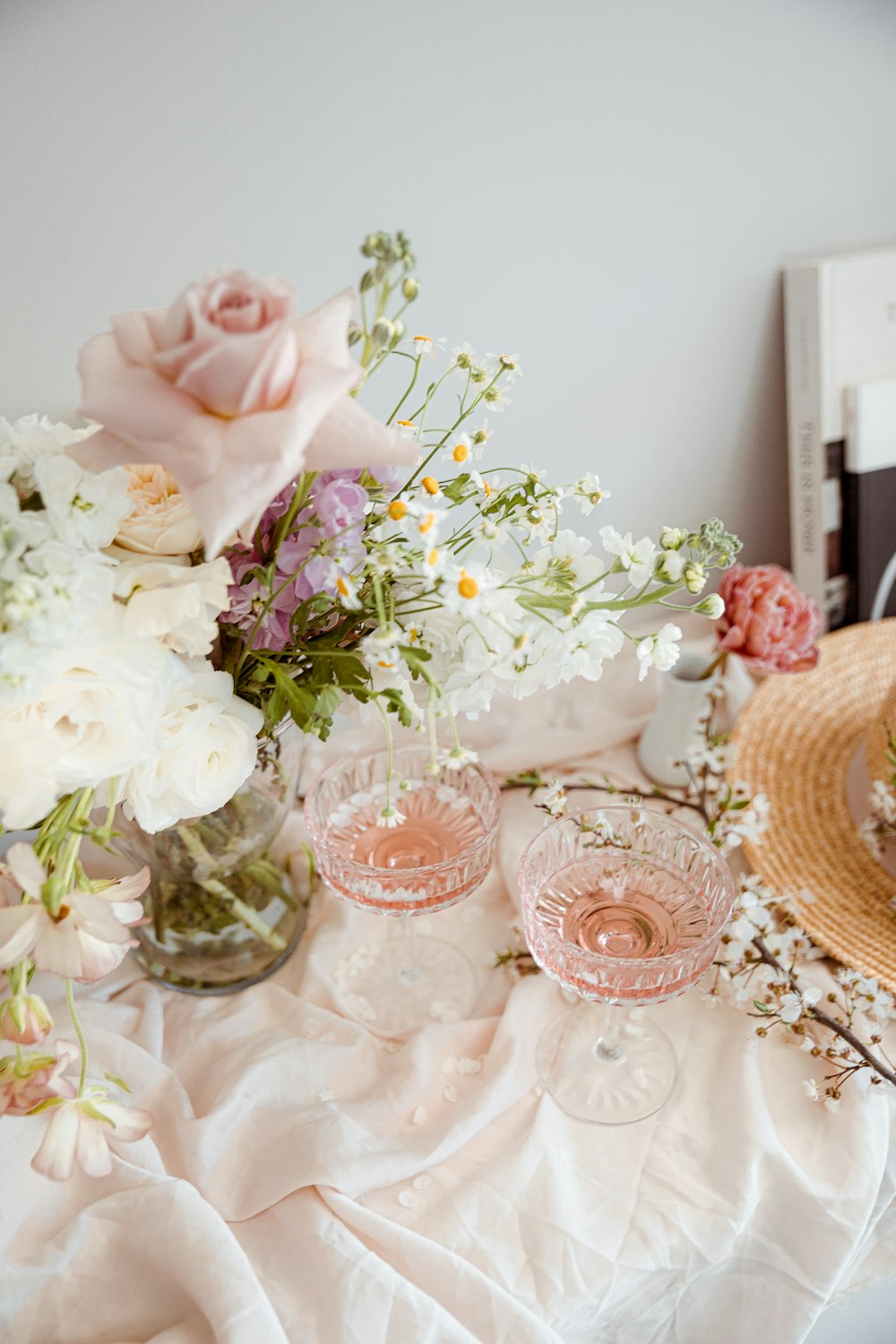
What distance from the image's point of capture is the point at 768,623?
2.97 ft

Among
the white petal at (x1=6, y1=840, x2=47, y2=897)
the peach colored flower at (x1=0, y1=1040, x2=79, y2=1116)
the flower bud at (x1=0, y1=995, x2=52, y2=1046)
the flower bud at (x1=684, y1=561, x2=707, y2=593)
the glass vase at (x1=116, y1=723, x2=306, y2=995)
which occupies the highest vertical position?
the flower bud at (x1=684, y1=561, x2=707, y2=593)

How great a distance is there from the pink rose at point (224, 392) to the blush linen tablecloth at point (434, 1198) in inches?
19.4

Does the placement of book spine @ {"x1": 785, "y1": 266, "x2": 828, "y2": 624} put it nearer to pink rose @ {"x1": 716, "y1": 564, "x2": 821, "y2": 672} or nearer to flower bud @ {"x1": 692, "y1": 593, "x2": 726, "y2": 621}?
pink rose @ {"x1": 716, "y1": 564, "x2": 821, "y2": 672}

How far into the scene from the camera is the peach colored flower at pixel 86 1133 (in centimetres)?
51

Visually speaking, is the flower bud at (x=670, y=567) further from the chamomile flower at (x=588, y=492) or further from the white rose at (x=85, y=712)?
the white rose at (x=85, y=712)

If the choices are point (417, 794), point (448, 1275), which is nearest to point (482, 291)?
point (417, 794)

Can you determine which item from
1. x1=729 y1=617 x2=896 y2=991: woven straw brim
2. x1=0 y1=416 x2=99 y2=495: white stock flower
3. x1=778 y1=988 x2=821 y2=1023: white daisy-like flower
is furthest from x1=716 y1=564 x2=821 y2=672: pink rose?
x1=0 y1=416 x2=99 y2=495: white stock flower

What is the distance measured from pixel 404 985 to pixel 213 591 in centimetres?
49

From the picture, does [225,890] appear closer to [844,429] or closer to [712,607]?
[712,607]

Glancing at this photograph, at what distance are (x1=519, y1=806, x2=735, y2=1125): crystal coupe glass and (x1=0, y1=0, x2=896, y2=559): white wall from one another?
0.42 m

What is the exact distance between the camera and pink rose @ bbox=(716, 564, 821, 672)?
0.91 metres

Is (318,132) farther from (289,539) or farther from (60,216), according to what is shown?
(289,539)

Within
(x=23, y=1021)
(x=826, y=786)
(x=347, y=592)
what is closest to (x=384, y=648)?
(x=347, y=592)

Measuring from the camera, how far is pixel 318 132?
77 cm
